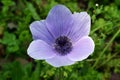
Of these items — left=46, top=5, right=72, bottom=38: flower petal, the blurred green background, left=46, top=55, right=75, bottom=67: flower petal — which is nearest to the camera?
left=46, top=55, right=75, bottom=67: flower petal

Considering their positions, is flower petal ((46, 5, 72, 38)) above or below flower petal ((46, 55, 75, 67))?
above

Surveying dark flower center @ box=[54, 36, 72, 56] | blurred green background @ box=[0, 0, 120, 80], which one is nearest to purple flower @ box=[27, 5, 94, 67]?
dark flower center @ box=[54, 36, 72, 56]

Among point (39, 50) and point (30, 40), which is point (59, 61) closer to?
point (39, 50)

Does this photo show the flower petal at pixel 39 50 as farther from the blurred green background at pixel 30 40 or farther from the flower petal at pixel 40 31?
the blurred green background at pixel 30 40

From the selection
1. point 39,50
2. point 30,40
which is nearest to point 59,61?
point 39,50

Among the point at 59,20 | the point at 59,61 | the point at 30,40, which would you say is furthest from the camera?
the point at 30,40

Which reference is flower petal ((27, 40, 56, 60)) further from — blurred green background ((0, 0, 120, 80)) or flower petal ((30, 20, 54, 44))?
blurred green background ((0, 0, 120, 80))

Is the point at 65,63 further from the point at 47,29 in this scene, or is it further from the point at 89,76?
the point at 89,76

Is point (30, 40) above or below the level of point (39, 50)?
below
